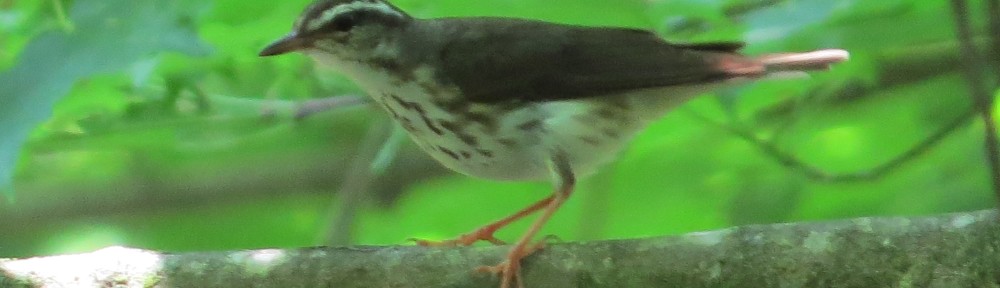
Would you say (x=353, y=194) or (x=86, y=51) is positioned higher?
(x=86, y=51)

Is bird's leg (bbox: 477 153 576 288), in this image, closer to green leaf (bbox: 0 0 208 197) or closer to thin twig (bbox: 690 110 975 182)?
thin twig (bbox: 690 110 975 182)

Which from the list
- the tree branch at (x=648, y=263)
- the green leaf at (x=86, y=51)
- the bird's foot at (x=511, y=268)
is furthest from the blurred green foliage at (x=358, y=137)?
the bird's foot at (x=511, y=268)

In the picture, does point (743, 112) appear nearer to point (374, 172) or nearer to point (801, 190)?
point (801, 190)

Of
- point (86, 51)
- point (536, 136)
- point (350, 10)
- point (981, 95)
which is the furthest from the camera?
point (350, 10)

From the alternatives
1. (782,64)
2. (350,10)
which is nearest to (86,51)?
(350,10)

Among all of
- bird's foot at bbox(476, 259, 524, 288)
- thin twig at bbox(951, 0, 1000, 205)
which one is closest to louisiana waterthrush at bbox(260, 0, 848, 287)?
bird's foot at bbox(476, 259, 524, 288)

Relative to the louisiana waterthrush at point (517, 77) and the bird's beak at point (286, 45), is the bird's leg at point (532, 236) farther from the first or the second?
the bird's beak at point (286, 45)

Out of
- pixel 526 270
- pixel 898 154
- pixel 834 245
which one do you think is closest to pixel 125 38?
pixel 526 270

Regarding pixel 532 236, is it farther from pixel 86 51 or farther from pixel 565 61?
pixel 86 51
